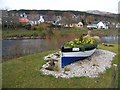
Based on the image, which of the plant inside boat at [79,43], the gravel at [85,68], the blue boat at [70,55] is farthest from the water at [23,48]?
the gravel at [85,68]

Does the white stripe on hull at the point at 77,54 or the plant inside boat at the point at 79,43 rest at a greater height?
the plant inside boat at the point at 79,43

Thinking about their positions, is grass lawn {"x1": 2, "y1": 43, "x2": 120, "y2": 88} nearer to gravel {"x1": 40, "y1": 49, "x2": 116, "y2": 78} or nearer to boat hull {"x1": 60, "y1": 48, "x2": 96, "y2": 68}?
gravel {"x1": 40, "y1": 49, "x2": 116, "y2": 78}

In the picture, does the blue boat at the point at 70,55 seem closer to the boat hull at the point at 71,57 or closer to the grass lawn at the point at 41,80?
the boat hull at the point at 71,57

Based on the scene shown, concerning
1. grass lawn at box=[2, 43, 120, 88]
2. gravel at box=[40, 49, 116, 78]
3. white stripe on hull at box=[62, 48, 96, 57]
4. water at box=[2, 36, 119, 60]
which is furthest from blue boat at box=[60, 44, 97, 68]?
water at box=[2, 36, 119, 60]

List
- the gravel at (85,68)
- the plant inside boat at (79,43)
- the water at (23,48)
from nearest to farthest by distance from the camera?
1. the gravel at (85,68)
2. the plant inside boat at (79,43)
3. the water at (23,48)

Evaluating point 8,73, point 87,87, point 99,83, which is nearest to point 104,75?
point 99,83

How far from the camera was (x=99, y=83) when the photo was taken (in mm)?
11500

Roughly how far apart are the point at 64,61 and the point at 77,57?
992 mm

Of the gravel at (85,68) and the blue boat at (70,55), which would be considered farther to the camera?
the blue boat at (70,55)

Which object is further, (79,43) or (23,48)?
(23,48)

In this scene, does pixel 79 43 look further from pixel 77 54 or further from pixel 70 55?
pixel 70 55

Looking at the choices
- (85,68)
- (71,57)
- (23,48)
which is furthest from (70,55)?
(23,48)

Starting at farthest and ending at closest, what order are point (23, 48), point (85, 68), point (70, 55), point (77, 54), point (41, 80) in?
point (23, 48) < point (77, 54) < point (70, 55) < point (85, 68) < point (41, 80)

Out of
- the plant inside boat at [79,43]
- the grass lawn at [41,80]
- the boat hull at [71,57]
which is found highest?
the plant inside boat at [79,43]
